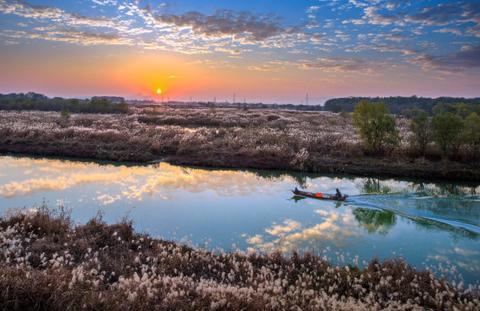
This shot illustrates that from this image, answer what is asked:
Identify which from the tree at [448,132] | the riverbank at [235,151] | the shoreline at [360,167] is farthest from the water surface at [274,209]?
the tree at [448,132]

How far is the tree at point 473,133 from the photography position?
26250 millimetres

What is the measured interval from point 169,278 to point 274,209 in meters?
10.5

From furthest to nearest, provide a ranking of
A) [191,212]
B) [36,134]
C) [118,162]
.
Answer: [36,134] → [118,162] → [191,212]

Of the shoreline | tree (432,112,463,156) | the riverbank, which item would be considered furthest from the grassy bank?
tree (432,112,463,156)

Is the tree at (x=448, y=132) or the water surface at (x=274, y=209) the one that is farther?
the tree at (x=448, y=132)

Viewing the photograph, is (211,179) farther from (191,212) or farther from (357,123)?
(357,123)

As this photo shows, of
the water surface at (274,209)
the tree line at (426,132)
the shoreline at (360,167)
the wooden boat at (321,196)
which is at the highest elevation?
the tree line at (426,132)

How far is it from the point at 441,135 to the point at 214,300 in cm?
2671

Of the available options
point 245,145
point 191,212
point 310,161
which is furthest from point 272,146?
point 191,212

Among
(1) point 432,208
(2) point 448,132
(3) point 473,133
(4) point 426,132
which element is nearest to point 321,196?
(1) point 432,208

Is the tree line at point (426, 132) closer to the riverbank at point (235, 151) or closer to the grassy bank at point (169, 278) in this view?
the riverbank at point (235, 151)

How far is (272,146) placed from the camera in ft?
103

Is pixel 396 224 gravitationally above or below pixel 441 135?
below

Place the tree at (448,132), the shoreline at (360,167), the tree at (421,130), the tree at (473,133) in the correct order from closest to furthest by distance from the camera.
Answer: the shoreline at (360,167)
the tree at (473,133)
the tree at (448,132)
the tree at (421,130)
